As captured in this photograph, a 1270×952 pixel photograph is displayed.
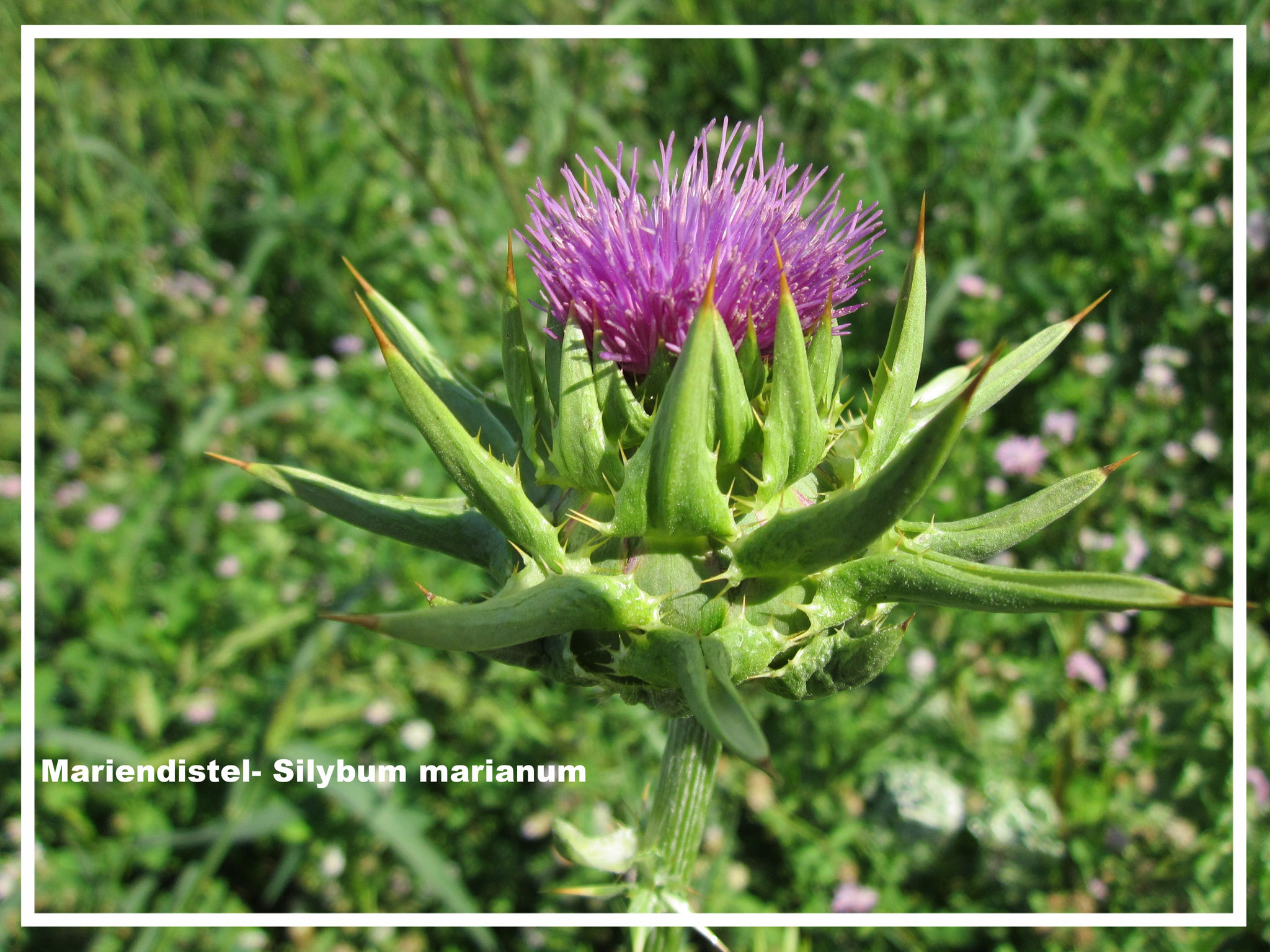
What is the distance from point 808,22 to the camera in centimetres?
368

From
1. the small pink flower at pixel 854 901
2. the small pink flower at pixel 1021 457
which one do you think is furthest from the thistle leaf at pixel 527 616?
the small pink flower at pixel 1021 457

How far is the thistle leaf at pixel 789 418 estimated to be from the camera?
114cm

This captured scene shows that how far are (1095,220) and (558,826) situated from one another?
2.99m

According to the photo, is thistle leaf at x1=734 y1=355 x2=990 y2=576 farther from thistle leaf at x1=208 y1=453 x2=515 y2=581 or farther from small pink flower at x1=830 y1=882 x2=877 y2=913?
small pink flower at x1=830 y1=882 x2=877 y2=913

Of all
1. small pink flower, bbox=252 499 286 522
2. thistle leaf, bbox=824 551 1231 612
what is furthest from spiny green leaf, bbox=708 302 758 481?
small pink flower, bbox=252 499 286 522

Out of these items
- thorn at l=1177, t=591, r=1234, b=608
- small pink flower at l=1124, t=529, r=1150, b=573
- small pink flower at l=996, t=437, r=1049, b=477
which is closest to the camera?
thorn at l=1177, t=591, r=1234, b=608

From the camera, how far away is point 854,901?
85.9 inches

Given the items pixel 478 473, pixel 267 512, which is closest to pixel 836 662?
pixel 478 473

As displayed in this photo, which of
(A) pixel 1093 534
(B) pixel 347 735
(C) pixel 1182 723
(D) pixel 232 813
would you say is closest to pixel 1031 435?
(A) pixel 1093 534

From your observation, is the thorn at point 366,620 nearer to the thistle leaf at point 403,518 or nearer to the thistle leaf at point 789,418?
the thistle leaf at point 403,518

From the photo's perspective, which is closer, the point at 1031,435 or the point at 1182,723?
the point at 1182,723

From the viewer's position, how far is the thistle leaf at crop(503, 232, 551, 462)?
1387mm

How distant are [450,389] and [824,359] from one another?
0.66 metres

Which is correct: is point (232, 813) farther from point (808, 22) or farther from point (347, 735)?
point (808, 22)
